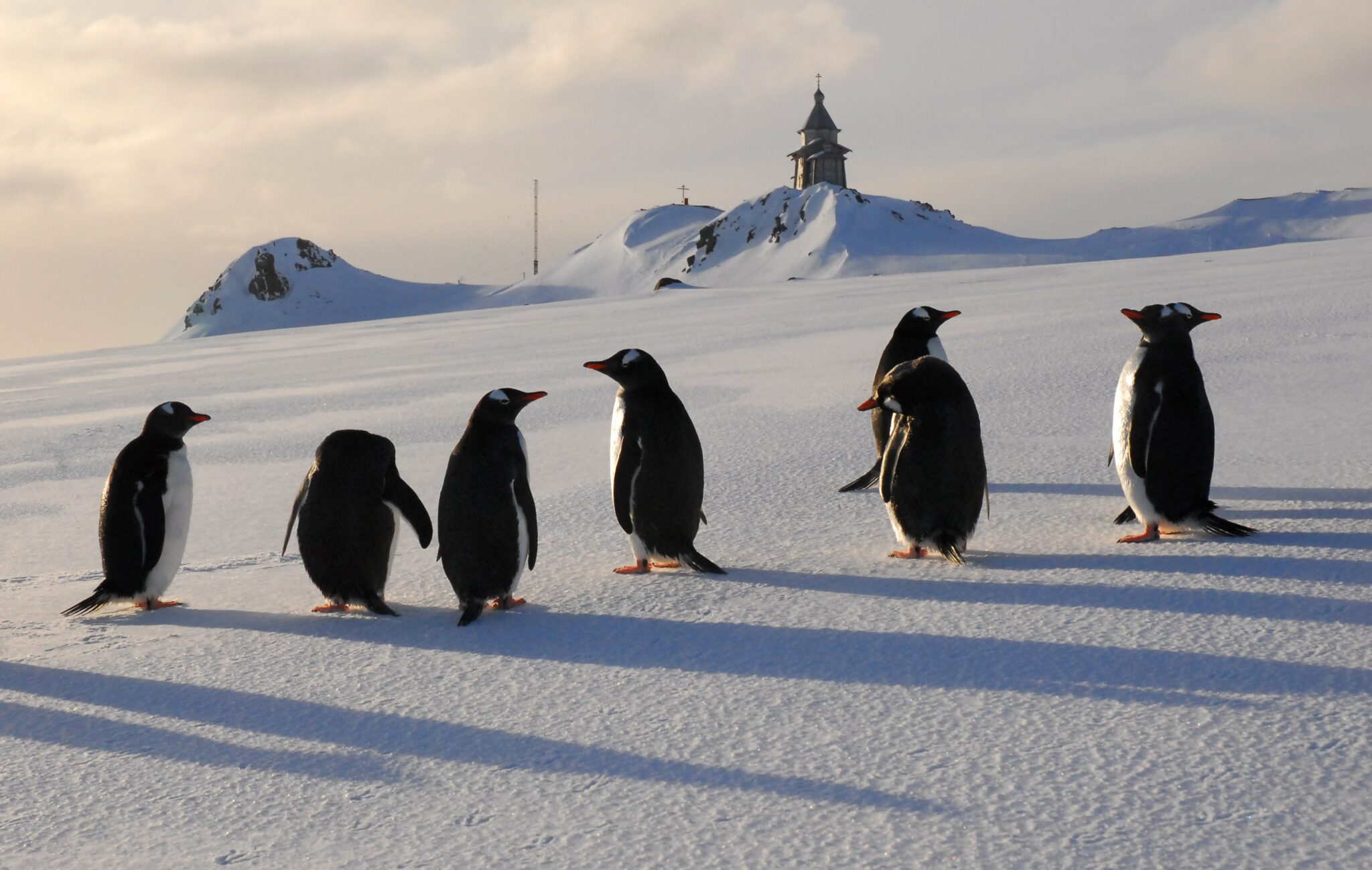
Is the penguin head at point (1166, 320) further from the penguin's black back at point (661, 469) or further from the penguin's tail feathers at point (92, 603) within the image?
the penguin's tail feathers at point (92, 603)

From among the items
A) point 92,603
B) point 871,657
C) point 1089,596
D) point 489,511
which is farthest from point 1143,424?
point 92,603

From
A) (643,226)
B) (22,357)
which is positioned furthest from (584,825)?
(643,226)

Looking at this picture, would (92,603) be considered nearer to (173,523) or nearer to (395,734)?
(173,523)

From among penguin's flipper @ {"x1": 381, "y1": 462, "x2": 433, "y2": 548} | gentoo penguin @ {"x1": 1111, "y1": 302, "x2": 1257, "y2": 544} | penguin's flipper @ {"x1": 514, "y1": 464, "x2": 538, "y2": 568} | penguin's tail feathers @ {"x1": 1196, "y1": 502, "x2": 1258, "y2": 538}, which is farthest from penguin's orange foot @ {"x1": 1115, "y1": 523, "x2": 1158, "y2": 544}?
penguin's flipper @ {"x1": 381, "y1": 462, "x2": 433, "y2": 548}

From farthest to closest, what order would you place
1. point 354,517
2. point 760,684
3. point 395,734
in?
point 354,517
point 760,684
point 395,734

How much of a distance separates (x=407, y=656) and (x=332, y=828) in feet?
3.25

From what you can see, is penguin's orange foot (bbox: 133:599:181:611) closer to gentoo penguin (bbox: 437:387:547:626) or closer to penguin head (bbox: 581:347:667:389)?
gentoo penguin (bbox: 437:387:547:626)

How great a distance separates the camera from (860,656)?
2.71 metres

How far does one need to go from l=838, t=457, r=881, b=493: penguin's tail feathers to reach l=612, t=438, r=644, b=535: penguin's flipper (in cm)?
115

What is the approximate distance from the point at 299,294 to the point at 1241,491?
95.6 meters

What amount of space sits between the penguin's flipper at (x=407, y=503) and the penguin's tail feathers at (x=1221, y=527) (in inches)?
97.0

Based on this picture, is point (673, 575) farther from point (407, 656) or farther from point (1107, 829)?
point (1107, 829)

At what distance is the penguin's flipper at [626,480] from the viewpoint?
382cm

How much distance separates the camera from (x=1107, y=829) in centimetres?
182
